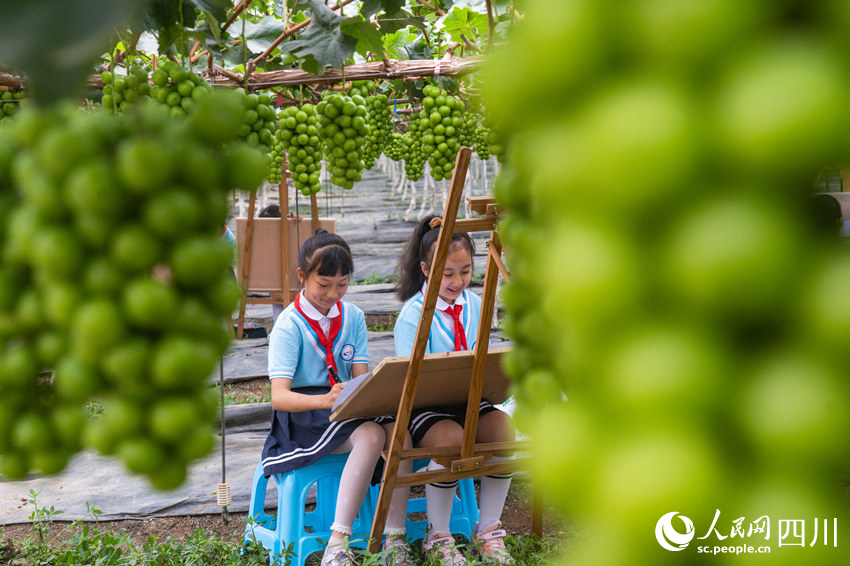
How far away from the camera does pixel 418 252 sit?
3.10 m

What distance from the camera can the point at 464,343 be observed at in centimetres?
297

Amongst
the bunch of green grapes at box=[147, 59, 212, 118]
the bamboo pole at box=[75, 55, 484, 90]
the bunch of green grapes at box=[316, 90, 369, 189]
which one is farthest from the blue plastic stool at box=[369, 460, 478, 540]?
the bunch of green grapes at box=[147, 59, 212, 118]

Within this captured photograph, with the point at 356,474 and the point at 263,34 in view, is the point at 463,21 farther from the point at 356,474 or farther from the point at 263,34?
the point at 356,474

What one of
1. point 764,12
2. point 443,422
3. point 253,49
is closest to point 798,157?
point 764,12

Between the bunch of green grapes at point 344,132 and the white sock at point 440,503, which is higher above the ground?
the bunch of green grapes at point 344,132

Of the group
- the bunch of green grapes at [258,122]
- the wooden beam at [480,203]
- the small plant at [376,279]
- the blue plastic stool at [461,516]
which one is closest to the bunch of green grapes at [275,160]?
the wooden beam at [480,203]

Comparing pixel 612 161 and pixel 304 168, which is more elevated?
pixel 304 168

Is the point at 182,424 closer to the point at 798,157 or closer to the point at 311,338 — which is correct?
the point at 798,157

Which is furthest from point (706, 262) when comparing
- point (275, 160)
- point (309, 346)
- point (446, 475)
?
point (275, 160)

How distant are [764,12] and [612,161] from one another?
0.07 m

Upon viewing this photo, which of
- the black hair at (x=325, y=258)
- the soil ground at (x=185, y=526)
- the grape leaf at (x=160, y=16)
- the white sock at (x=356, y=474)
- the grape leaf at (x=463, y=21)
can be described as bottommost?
the soil ground at (x=185, y=526)

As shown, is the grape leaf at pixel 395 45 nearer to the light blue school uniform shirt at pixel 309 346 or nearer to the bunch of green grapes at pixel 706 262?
the light blue school uniform shirt at pixel 309 346

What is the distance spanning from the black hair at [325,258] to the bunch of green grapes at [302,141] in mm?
376

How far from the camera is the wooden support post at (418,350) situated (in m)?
2.00
